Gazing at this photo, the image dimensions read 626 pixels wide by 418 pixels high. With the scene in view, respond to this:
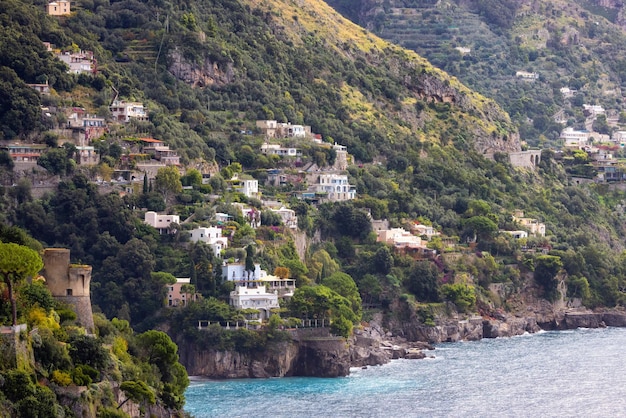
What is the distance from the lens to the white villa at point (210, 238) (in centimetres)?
11906

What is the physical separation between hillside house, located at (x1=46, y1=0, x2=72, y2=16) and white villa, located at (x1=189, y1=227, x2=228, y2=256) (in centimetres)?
2950

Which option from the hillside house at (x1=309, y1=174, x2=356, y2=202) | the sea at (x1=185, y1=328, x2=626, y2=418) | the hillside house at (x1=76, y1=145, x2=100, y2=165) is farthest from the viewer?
the hillside house at (x1=309, y1=174, x2=356, y2=202)

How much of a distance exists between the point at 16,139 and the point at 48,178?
4648mm

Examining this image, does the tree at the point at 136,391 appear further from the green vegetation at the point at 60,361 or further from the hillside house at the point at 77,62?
the hillside house at the point at 77,62

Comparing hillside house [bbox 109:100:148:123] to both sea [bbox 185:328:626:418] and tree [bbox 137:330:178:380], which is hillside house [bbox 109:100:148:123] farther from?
tree [bbox 137:330:178:380]

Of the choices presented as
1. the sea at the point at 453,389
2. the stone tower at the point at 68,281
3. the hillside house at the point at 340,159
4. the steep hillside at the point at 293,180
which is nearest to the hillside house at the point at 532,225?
the steep hillside at the point at 293,180

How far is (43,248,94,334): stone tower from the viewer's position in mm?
85125

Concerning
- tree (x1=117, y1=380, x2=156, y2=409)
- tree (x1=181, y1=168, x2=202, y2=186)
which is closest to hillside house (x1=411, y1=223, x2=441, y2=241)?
tree (x1=181, y1=168, x2=202, y2=186)

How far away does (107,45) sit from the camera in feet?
472

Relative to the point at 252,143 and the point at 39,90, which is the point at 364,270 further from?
the point at 39,90

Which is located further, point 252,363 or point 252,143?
point 252,143

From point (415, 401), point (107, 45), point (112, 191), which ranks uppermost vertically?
point (107, 45)

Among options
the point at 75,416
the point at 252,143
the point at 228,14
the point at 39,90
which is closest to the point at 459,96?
the point at 228,14

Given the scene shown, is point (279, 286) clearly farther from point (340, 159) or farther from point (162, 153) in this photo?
point (340, 159)
